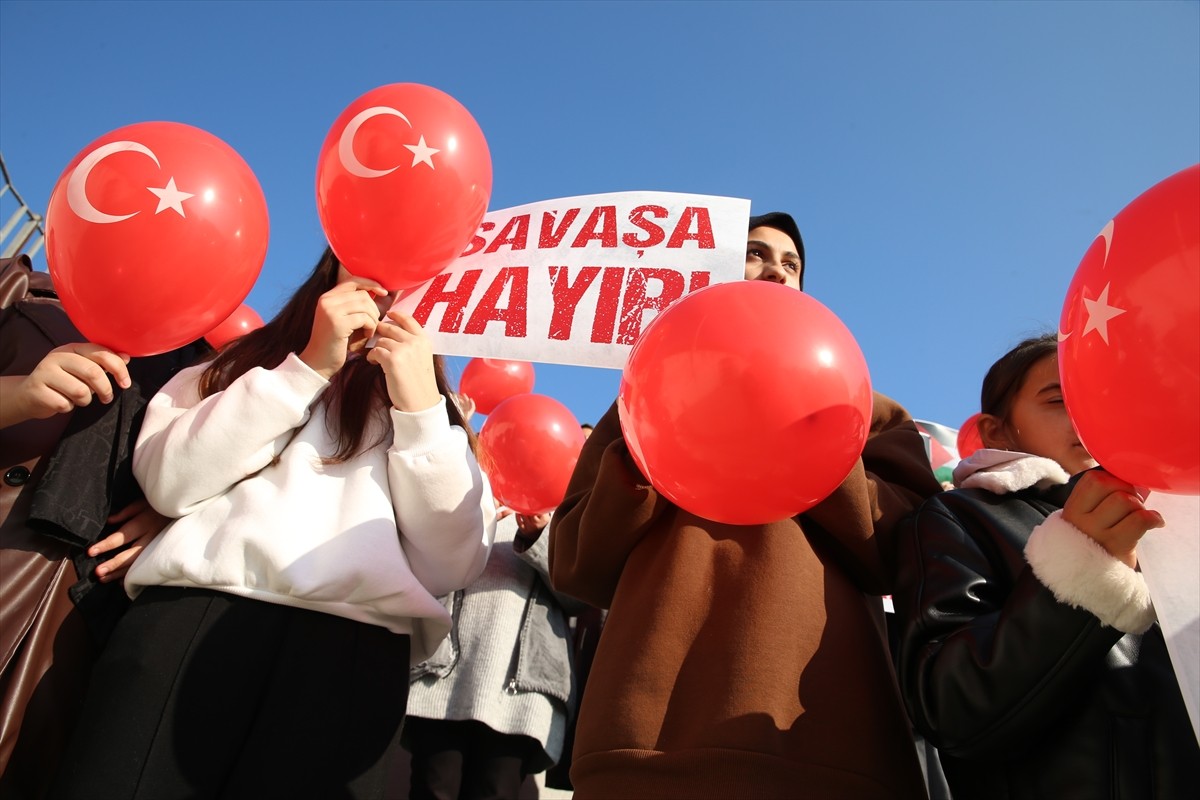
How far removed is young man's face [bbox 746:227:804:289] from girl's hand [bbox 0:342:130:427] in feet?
5.58

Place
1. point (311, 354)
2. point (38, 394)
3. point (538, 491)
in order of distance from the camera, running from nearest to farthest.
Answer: point (38, 394) → point (311, 354) → point (538, 491)

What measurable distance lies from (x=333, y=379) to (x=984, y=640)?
1.57m

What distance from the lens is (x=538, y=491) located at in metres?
3.29

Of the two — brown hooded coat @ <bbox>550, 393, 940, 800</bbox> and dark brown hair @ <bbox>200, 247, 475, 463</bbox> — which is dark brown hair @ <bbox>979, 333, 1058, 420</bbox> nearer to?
brown hooded coat @ <bbox>550, 393, 940, 800</bbox>

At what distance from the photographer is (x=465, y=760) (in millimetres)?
3201

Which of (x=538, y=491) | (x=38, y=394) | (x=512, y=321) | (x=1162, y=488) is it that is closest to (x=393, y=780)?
(x=538, y=491)

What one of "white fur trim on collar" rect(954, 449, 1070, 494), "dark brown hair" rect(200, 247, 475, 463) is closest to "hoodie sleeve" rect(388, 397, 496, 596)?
Result: "dark brown hair" rect(200, 247, 475, 463)

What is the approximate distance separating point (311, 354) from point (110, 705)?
806 millimetres

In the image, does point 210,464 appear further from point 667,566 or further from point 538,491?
point 538,491

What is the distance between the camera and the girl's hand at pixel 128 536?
1.77 metres

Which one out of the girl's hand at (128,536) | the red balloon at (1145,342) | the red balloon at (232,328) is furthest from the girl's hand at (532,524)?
the red balloon at (1145,342)

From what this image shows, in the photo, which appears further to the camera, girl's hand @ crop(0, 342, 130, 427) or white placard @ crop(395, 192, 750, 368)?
white placard @ crop(395, 192, 750, 368)

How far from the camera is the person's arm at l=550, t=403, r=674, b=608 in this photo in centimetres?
169

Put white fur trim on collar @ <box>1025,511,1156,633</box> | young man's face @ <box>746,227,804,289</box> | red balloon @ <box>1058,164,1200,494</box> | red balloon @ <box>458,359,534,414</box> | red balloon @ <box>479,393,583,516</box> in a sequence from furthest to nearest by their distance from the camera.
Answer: red balloon @ <box>458,359,534,414</box> → red balloon @ <box>479,393,583,516</box> → young man's face @ <box>746,227,804,289</box> → white fur trim on collar @ <box>1025,511,1156,633</box> → red balloon @ <box>1058,164,1200,494</box>
